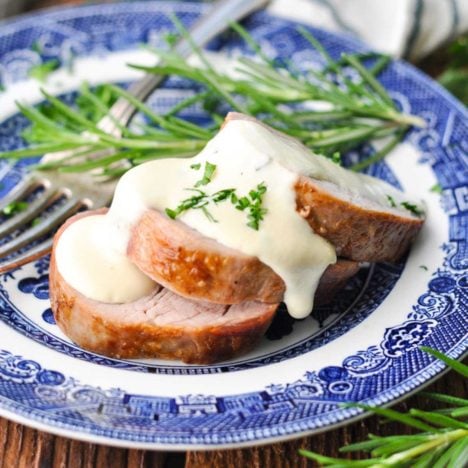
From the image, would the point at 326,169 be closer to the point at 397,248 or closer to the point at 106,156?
the point at 397,248

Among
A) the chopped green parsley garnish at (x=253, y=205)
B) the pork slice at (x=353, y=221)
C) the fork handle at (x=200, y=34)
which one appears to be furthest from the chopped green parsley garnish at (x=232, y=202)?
the fork handle at (x=200, y=34)

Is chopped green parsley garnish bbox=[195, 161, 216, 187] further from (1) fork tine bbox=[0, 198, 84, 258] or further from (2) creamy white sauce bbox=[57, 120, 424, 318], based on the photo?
(1) fork tine bbox=[0, 198, 84, 258]

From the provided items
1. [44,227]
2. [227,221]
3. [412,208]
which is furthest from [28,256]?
[412,208]

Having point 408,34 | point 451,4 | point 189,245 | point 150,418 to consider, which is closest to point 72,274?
point 189,245

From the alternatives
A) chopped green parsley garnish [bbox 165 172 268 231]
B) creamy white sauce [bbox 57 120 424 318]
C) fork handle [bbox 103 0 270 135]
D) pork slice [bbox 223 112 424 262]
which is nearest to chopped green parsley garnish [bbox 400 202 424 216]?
pork slice [bbox 223 112 424 262]

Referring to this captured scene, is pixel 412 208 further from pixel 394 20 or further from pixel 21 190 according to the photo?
pixel 394 20
